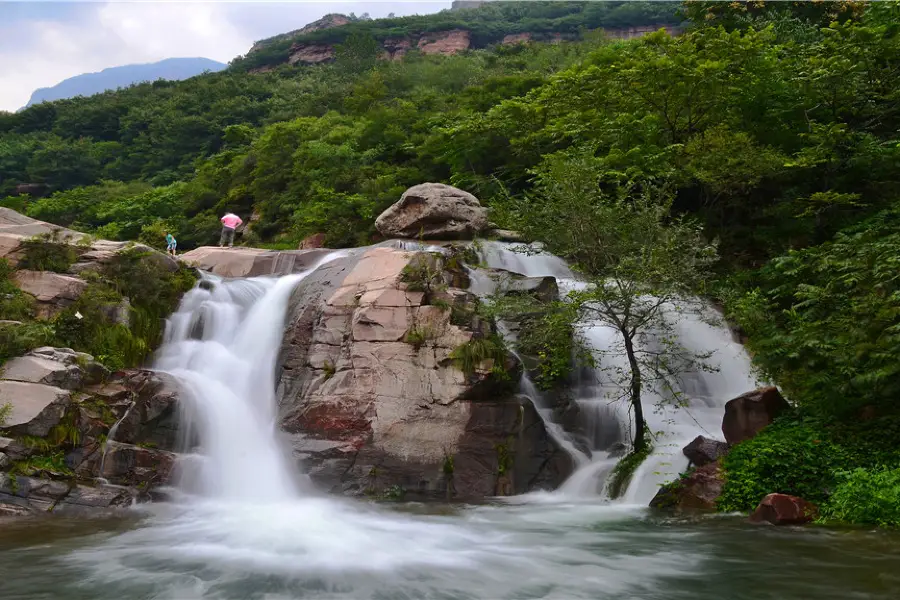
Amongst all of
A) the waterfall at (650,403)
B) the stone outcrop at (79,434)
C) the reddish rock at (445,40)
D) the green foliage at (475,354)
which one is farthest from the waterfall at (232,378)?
the reddish rock at (445,40)

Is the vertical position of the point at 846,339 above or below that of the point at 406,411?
above

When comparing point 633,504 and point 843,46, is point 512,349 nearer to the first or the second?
point 633,504

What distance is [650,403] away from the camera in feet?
47.3

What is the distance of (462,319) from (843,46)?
42.1ft

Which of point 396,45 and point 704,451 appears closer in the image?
point 704,451

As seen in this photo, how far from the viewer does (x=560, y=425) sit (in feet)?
45.2

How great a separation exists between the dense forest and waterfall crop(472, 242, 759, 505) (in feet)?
4.01

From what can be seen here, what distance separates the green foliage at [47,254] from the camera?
47.5 feet

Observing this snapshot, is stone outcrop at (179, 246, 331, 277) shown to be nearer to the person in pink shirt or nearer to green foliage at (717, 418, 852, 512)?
the person in pink shirt

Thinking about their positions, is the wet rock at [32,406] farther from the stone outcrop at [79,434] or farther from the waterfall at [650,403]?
the waterfall at [650,403]

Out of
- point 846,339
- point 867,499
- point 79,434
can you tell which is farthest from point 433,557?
point 846,339

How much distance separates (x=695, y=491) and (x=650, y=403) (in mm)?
3839

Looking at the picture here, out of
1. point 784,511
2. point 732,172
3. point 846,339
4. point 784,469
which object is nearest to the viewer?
point 784,511

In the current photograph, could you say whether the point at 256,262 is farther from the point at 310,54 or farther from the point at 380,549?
the point at 310,54
